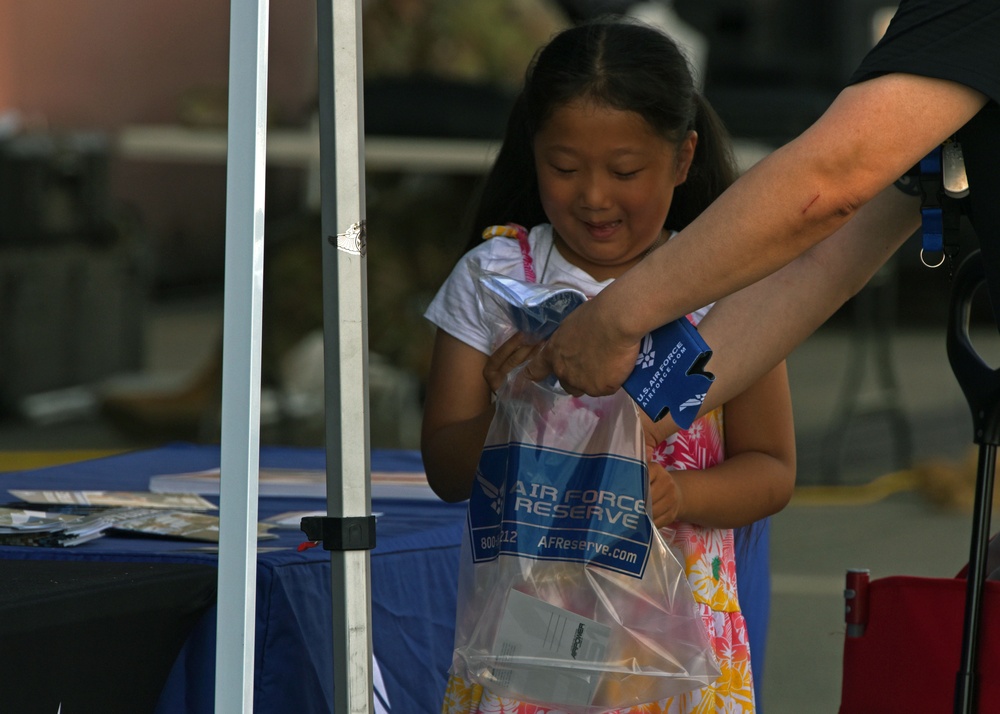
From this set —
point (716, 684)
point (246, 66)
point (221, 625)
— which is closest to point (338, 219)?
point (246, 66)

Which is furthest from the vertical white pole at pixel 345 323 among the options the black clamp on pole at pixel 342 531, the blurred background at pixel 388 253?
the blurred background at pixel 388 253

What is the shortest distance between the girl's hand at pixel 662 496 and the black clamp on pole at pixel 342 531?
1.01ft

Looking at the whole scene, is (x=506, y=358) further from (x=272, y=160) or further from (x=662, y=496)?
(x=272, y=160)

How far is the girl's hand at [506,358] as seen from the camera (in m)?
1.42

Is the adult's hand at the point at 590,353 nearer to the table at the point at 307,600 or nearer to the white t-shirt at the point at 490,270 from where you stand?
the white t-shirt at the point at 490,270

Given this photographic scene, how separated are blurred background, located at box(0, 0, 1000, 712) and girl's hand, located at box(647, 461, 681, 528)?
5.34 ft

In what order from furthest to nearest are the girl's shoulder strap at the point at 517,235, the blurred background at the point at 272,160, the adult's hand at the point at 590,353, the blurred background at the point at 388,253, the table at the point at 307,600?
the blurred background at the point at 272,160 → the blurred background at the point at 388,253 → the girl's shoulder strap at the point at 517,235 → the table at the point at 307,600 → the adult's hand at the point at 590,353

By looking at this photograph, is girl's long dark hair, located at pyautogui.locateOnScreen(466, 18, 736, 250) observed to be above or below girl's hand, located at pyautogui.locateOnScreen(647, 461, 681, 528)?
above

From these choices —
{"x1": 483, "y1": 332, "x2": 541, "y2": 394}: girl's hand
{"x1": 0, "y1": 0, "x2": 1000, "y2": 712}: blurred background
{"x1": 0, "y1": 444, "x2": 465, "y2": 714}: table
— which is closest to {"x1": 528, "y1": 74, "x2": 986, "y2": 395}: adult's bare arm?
{"x1": 483, "y1": 332, "x2": 541, "y2": 394}: girl's hand

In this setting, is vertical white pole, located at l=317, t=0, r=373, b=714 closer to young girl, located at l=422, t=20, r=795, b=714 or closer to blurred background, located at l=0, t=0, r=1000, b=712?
young girl, located at l=422, t=20, r=795, b=714

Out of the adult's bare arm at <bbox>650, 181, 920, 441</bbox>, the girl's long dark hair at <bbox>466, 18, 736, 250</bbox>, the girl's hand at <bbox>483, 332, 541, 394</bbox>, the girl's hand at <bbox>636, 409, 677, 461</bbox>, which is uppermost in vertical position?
the girl's long dark hair at <bbox>466, 18, 736, 250</bbox>

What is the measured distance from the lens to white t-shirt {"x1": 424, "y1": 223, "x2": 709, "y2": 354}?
62.5 inches

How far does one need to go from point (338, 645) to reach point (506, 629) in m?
0.18

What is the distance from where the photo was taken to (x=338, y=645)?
1.37 metres
